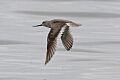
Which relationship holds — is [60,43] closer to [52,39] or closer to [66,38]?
[66,38]

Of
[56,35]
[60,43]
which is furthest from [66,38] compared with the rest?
[60,43]

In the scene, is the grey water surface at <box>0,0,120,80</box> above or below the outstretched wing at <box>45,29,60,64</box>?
below

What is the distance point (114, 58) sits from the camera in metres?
11.2

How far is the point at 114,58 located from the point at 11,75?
6.44 ft

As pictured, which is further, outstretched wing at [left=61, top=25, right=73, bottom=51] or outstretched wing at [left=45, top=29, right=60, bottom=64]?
outstretched wing at [left=61, top=25, right=73, bottom=51]

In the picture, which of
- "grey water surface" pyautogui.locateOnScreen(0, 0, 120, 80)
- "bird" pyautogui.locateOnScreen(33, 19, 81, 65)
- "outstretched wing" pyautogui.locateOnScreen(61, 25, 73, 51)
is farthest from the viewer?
"grey water surface" pyautogui.locateOnScreen(0, 0, 120, 80)

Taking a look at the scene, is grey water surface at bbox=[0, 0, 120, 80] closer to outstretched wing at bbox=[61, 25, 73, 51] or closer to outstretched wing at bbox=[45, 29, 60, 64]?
outstretched wing at bbox=[61, 25, 73, 51]

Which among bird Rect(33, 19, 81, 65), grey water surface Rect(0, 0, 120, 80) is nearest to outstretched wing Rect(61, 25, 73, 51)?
bird Rect(33, 19, 81, 65)

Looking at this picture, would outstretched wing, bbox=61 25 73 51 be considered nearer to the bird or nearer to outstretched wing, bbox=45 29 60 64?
the bird

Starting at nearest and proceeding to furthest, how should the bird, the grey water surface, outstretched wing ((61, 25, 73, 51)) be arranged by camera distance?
the bird, outstretched wing ((61, 25, 73, 51)), the grey water surface

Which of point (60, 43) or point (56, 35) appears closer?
point (56, 35)

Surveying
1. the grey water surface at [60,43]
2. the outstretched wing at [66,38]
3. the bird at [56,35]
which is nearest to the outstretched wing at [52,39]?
the bird at [56,35]

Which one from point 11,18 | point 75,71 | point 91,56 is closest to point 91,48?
point 91,56

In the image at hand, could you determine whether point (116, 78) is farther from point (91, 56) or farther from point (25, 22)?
point (25, 22)
